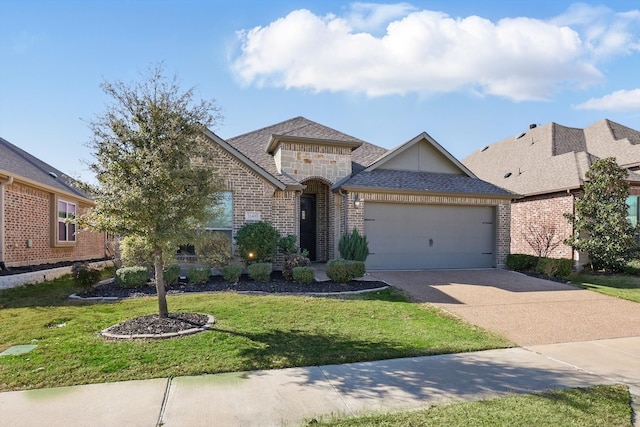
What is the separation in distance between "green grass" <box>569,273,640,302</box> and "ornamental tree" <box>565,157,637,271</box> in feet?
2.36

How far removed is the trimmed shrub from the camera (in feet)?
35.7

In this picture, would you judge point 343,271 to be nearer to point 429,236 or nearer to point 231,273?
point 231,273

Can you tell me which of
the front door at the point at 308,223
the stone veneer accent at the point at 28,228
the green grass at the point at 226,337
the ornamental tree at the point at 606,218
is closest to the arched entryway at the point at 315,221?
the front door at the point at 308,223

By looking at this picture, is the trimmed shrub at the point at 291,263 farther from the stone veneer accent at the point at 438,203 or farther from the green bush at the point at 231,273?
the stone veneer accent at the point at 438,203

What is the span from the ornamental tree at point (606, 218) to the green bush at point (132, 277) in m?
14.4

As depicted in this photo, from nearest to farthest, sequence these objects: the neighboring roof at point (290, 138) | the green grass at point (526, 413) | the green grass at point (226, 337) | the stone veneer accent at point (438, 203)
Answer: the green grass at point (526, 413)
the green grass at point (226, 337)
the stone veneer accent at point (438, 203)
the neighboring roof at point (290, 138)

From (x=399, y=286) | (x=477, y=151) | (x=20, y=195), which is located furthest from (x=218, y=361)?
(x=477, y=151)

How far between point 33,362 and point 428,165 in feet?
44.0

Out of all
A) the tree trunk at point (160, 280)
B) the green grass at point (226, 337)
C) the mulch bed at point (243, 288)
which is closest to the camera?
the green grass at point (226, 337)

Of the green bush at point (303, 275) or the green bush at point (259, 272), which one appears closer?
the green bush at point (303, 275)

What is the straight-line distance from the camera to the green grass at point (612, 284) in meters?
10.2

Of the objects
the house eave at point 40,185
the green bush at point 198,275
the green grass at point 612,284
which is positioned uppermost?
the house eave at point 40,185

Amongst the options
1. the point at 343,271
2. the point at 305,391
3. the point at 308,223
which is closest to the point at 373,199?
the point at 308,223

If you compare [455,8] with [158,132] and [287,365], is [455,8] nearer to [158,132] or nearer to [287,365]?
[158,132]
